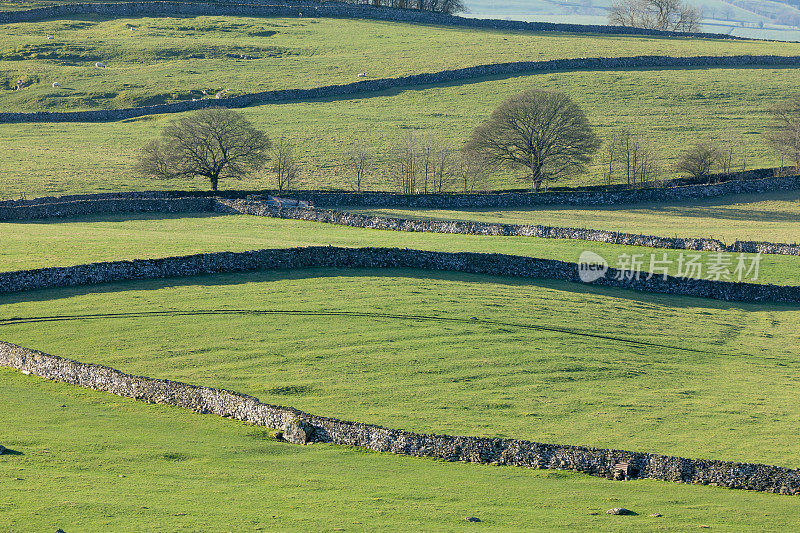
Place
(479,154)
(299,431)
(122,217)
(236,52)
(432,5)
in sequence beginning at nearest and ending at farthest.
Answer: (299,431), (122,217), (479,154), (236,52), (432,5)

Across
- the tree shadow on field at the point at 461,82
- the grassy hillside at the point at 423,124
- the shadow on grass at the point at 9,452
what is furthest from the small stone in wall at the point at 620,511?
the tree shadow on field at the point at 461,82

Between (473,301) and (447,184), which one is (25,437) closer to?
(473,301)

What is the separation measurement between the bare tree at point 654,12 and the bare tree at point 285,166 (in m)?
94.4

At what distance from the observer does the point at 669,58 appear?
92312mm

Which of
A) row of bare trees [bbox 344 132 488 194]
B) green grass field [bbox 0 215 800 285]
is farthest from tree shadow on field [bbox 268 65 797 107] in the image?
green grass field [bbox 0 215 800 285]

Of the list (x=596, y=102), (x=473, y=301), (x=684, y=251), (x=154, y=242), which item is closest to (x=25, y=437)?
(x=473, y=301)

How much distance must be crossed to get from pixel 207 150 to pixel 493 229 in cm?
2279

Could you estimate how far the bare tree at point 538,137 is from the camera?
61.1 meters

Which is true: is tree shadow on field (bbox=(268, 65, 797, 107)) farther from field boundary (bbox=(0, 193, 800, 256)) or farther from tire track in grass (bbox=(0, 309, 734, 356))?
tire track in grass (bbox=(0, 309, 734, 356))

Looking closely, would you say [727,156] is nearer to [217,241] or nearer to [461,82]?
[461,82]

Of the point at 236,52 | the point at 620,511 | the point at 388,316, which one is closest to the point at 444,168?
the point at 388,316

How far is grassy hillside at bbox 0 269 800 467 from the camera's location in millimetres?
23188

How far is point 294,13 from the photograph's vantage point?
395 ft

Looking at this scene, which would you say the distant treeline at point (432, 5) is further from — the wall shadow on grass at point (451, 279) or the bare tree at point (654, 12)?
the wall shadow on grass at point (451, 279)
